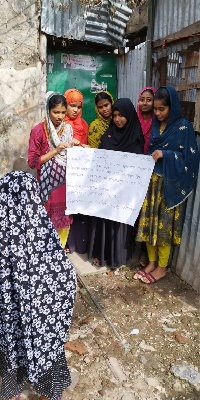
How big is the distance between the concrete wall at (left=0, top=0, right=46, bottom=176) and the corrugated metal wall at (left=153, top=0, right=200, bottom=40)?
1.59m

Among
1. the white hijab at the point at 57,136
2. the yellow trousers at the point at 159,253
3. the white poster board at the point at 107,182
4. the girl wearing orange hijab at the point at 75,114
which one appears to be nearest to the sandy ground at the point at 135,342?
the yellow trousers at the point at 159,253

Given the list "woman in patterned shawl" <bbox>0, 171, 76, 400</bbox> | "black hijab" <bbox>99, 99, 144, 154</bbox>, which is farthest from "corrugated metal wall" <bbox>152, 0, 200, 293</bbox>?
"woman in patterned shawl" <bbox>0, 171, 76, 400</bbox>

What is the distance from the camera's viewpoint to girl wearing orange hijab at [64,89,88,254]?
3621 millimetres

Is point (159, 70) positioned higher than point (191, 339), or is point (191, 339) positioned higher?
point (159, 70)

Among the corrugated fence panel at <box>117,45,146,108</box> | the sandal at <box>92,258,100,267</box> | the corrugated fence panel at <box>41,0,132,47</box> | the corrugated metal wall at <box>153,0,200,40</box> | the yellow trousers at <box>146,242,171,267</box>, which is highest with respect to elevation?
the corrugated fence panel at <box>41,0,132,47</box>

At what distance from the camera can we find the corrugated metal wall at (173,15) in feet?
9.90

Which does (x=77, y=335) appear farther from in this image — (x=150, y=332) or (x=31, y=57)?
(x=31, y=57)

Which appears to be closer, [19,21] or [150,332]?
[150,332]

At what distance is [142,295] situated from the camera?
3125 millimetres

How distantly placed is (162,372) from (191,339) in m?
0.45

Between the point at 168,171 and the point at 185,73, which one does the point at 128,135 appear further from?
the point at 185,73

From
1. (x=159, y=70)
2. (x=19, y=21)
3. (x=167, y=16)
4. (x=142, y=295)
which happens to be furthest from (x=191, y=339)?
(x=19, y=21)

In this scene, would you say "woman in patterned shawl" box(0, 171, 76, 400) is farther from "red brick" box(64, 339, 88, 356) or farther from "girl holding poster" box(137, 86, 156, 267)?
"girl holding poster" box(137, 86, 156, 267)

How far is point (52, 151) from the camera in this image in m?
2.79
